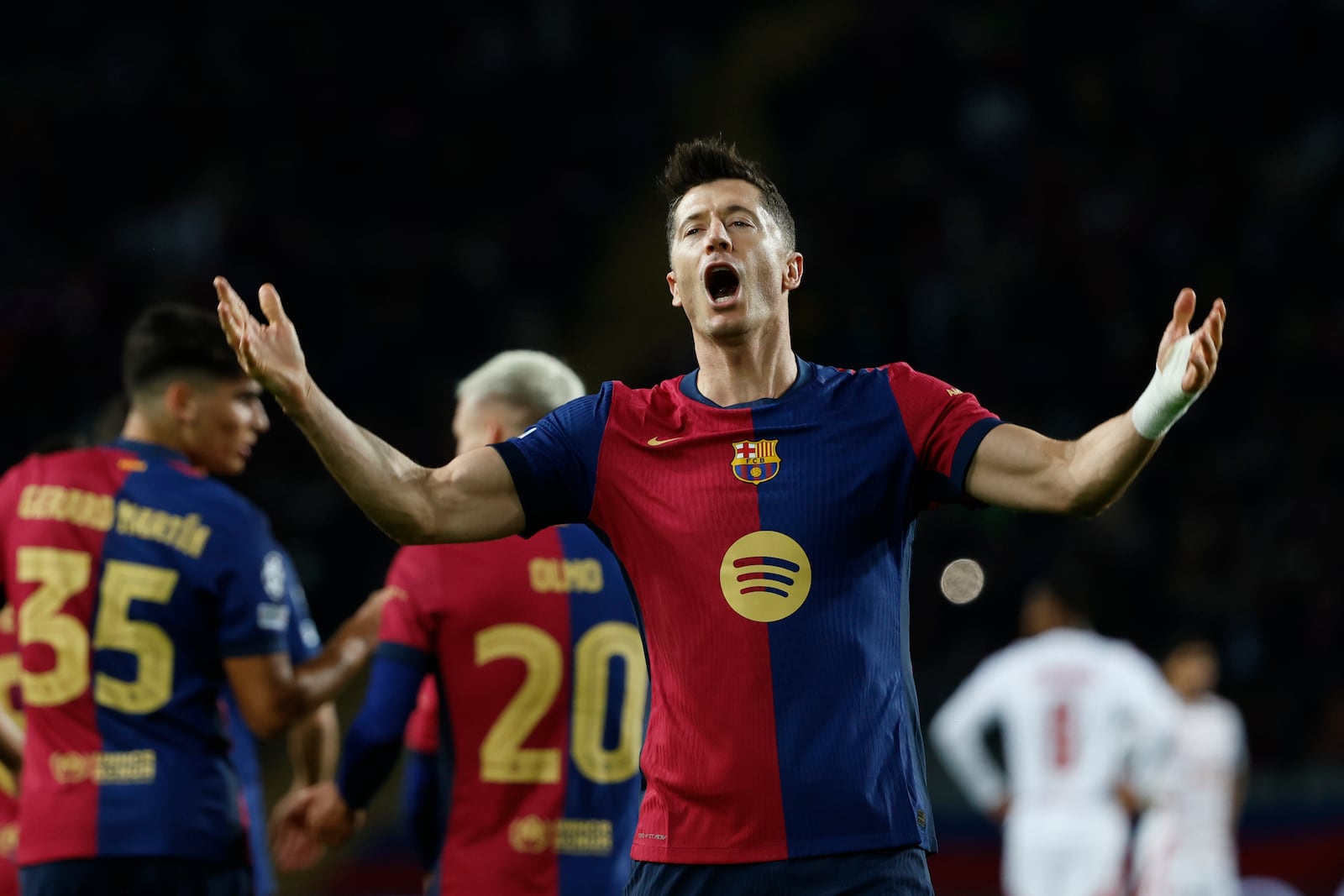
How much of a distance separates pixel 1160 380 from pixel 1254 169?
13.4m

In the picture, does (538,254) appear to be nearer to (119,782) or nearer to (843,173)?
(843,173)

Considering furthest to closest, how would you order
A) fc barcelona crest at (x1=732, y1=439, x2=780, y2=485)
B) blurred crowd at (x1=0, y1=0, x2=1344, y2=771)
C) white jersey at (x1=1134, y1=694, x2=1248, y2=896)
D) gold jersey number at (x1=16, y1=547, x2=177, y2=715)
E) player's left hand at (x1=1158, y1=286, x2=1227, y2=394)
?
blurred crowd at (x1=0, y1=0, x2=1344, y2=771), white jersey at (x1=1134, y1=694, x2=1248, y2=896), gold jersey number at (x1=16, y1=547, x2=177, y2=715), fc barcelona crest at (x1=732, y1=439, x2=780, y2=485), player's left hand at (x1=1158, y1=286, x2=1227, y2=394)

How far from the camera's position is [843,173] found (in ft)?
52.2

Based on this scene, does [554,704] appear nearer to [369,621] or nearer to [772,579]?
[369,621]

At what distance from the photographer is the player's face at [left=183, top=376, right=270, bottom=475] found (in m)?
4.90

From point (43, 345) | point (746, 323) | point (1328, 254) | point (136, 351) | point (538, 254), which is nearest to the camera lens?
point (746, 323)

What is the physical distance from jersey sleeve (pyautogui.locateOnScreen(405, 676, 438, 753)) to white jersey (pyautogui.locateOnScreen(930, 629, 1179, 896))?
19.4ft

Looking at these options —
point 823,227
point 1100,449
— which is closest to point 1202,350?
point 1100,449

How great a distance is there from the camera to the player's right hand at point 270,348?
2961mm

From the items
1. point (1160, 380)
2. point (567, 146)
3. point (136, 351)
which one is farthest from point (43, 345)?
point (1160, 380)

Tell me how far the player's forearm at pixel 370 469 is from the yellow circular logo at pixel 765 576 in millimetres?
A: 584

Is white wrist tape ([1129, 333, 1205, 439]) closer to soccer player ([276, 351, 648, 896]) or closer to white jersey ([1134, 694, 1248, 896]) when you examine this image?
soccer player ([276, 351, 648, 896])

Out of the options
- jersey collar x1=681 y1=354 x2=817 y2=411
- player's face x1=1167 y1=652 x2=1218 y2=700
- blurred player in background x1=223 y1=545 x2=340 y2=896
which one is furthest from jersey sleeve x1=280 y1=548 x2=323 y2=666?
player's face x1=1167 y1=652 x2=1218 y2=700

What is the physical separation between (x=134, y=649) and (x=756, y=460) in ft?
7.18
